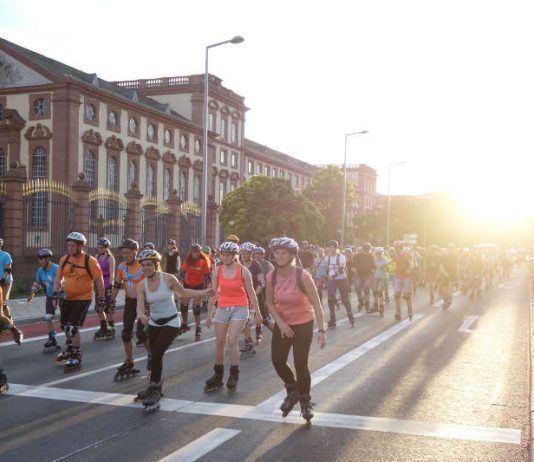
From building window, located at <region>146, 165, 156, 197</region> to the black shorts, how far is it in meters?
43.6

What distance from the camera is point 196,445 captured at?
562 centimetres

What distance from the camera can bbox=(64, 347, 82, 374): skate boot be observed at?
8.92 meters

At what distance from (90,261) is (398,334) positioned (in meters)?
6.80

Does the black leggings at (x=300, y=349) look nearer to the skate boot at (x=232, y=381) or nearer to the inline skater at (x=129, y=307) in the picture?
the skate boot at (x=232, y=381)

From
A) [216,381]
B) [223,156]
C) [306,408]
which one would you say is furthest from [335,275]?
[223,156]

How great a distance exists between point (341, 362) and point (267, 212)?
38838mm

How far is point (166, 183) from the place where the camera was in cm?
5491

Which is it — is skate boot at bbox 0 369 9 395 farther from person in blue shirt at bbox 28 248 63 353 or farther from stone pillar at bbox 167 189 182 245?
stone pillar at bbox 167 189 182 245

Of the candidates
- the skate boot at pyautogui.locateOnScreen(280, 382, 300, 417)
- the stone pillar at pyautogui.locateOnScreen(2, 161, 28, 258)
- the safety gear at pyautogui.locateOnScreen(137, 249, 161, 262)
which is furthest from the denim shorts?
the stone pillar at pyautogui.locateOnScreen(2, 161, 28, 258)

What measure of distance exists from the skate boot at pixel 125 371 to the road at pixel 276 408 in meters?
0.13

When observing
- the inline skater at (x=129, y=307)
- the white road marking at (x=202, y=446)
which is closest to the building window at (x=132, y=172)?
the inline skater at (x=129, y=307)

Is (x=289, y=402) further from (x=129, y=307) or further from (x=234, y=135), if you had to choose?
(x=234, y=135)

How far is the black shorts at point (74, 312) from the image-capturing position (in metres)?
8.97

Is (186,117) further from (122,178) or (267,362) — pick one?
(267,362)
